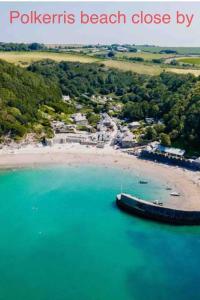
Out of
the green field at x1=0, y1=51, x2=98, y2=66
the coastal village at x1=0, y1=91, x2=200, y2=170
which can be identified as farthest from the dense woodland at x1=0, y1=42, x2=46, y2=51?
the coastal village at x1=0, y1=91, x2=200, y2=170

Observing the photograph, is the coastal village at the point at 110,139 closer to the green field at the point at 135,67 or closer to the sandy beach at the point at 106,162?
the sandy beach at the point at 106,162

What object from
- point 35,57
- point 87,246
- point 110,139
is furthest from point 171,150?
point 35,57

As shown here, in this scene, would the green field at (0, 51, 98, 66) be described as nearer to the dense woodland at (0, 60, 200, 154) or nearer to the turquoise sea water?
the dense woodland at (0, 60, 200, 154)

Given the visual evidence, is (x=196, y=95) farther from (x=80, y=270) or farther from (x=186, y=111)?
(x=80, y=270)

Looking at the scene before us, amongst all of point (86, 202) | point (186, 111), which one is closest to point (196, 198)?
point (86, 202)

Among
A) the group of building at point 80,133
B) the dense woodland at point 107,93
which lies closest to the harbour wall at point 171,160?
the dense woodland at point 107,93

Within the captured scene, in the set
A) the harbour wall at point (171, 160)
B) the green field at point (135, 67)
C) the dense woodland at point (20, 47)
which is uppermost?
the dense woodland at point (20, 47)
